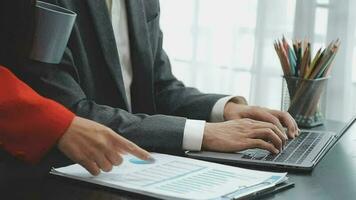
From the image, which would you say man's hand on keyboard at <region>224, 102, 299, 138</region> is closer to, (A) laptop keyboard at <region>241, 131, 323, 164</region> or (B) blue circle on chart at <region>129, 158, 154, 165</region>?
Result: (A) laptop keyboard at <region>241, 131, 323, 164</region>

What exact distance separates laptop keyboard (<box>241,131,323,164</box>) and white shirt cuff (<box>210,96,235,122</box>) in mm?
197

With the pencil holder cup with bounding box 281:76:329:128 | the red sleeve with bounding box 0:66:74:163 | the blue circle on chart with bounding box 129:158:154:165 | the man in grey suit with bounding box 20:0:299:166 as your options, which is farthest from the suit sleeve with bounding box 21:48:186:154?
the pencil holder cup with bounding box 281:76:329:128

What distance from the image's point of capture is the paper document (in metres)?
0.95

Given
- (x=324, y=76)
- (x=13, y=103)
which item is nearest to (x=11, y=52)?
(x=13, y=103)

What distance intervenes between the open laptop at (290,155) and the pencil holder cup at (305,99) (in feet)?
0.64

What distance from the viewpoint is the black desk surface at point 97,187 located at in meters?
0.98

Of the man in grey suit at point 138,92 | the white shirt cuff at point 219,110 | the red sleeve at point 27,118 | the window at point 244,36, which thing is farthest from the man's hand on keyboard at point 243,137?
the window at point 244,36

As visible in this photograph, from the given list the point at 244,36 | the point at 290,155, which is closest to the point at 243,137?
the point at 290,155

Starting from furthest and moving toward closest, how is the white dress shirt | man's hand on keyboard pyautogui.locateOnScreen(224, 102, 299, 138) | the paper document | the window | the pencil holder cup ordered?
the window < the pencil holder cup < the white dress shirt < man's hand on keyboard pyautogui.locateOnScreen(224, 102, 299, 138) < the paper document

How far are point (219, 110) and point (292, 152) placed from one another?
0.98 ft

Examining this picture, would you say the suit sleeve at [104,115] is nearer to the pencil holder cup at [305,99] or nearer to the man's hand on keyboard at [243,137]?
the man's hand on keyboard at [243,137]

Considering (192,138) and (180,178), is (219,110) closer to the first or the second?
(192,138)

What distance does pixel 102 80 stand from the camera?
Result: 4.82 ft

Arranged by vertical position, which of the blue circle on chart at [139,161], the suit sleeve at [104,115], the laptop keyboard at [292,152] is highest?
the suit sleeve at [104,115]
